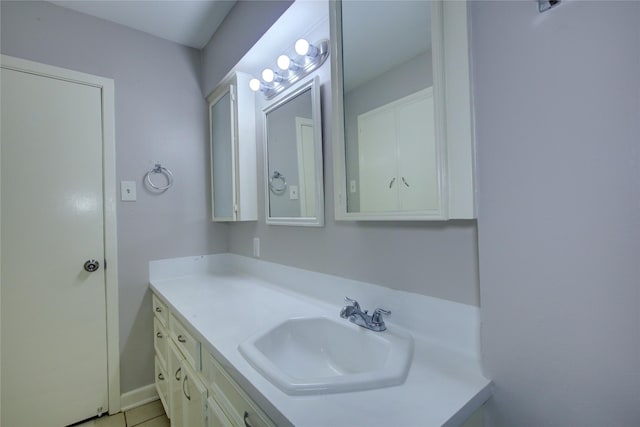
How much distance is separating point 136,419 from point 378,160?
2.05m

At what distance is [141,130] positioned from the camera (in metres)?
1.85

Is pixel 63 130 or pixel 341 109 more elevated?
pixel 63 130

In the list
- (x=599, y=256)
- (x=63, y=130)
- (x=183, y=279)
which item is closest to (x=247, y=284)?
(x=183, y=279)

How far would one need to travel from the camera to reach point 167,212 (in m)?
1.94

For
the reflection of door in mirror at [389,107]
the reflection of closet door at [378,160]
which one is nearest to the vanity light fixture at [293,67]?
the reflection of door in mirror at [389,107]

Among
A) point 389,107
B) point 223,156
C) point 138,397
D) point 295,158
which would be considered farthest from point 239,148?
point 138,397

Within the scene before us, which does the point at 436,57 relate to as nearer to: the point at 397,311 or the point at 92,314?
the point at 397,311

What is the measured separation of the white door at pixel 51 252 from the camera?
1490 millimetres

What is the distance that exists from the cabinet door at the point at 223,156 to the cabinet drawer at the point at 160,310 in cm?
62

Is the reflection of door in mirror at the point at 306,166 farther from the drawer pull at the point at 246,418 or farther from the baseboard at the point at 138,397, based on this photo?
the baseboard at the point at 138,397

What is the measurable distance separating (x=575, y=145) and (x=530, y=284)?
0.30 meters

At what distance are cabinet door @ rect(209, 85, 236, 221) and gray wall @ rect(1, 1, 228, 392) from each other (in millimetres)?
96

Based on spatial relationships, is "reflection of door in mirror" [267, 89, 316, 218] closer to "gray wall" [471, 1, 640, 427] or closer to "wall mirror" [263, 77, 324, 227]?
"wall mirror" [263, 77, 324, 227]

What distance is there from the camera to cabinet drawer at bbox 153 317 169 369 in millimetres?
1513
